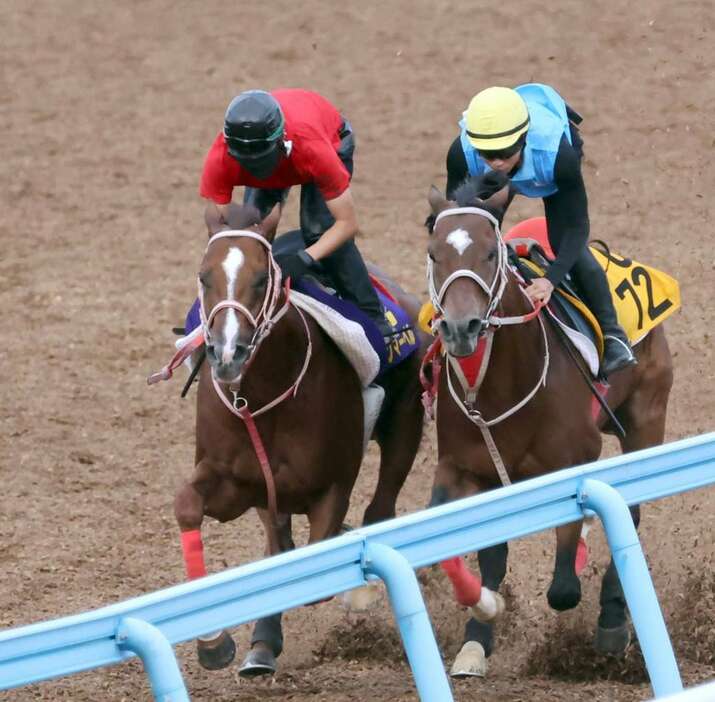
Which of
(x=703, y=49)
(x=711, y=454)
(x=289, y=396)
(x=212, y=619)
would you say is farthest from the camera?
(x=703, y=49)

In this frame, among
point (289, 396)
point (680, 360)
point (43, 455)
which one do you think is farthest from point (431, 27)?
point (289, 396)

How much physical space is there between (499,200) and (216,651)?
6.59 feet

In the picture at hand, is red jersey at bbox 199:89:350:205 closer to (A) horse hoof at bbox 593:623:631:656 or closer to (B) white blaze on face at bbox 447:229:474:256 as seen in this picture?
(B) white blaze on face at bbox 447:229:474:256

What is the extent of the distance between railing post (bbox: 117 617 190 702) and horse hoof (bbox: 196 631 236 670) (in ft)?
8.05

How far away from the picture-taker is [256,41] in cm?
1504

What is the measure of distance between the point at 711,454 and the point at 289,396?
2.02 m

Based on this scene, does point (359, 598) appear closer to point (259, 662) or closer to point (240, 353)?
point (259, 662)

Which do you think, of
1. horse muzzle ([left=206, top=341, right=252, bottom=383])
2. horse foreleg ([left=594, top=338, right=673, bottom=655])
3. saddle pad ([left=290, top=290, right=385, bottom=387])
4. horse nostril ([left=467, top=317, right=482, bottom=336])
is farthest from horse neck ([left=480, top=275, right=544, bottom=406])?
horse foreleg ([left=594, top=338, right=673, bottom=655])

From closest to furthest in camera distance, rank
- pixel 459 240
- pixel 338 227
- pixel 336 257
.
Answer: pixel 459 240 → pixel 338 227 → pixel 336 257

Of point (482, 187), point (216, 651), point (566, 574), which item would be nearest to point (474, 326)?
point (482, 187)

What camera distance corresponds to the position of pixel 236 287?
579 cm

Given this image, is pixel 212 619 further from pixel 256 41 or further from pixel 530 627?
pixel 256 41

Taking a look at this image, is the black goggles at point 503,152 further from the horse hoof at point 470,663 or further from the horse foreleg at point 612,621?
the horse hoof at point 470,663

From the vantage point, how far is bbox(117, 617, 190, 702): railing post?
12.4 ft
